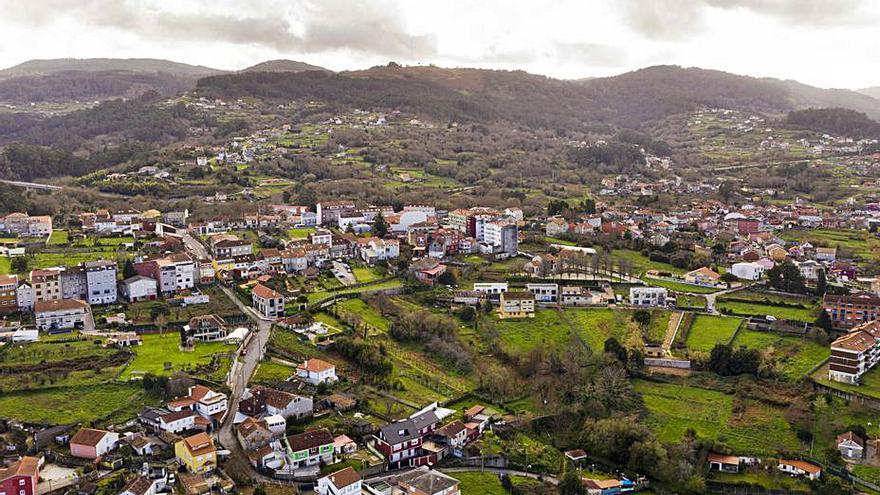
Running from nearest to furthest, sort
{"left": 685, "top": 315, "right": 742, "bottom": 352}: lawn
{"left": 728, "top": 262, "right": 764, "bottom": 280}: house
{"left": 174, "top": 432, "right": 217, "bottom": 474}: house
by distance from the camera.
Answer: {"left": 174, "top": 432, "right": 217, "bottom": 474}: house < {"left": 685, "top": 315, "right": 742, "bottom": 352}: lawn < {"left": 728, "top": 262, "right": 764, "bottom": 280}: house

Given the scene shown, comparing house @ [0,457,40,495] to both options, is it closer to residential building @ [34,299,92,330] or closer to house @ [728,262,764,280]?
residential building @ [34,299,92,330]

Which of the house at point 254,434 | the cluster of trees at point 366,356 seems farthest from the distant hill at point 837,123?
the house at point 254,434

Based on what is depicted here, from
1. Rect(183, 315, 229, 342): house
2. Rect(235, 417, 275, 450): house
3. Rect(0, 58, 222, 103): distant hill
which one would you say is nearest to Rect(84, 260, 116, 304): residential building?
Answer: Rect(183, 315, 229, 342): house

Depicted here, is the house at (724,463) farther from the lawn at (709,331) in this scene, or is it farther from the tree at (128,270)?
the tree at (128,270)

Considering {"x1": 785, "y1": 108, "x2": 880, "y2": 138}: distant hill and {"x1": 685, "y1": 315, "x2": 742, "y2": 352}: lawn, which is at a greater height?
{"x1": 785, "y1": 108, "x2": 880, "y2": 138}: distant hill

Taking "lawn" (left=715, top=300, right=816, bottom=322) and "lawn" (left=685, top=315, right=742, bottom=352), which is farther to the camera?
"lawn" (left=715, top=300, right=816, bottom=322)

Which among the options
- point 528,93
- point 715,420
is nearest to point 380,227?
point 715,420

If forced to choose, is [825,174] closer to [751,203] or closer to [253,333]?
[751,203]
